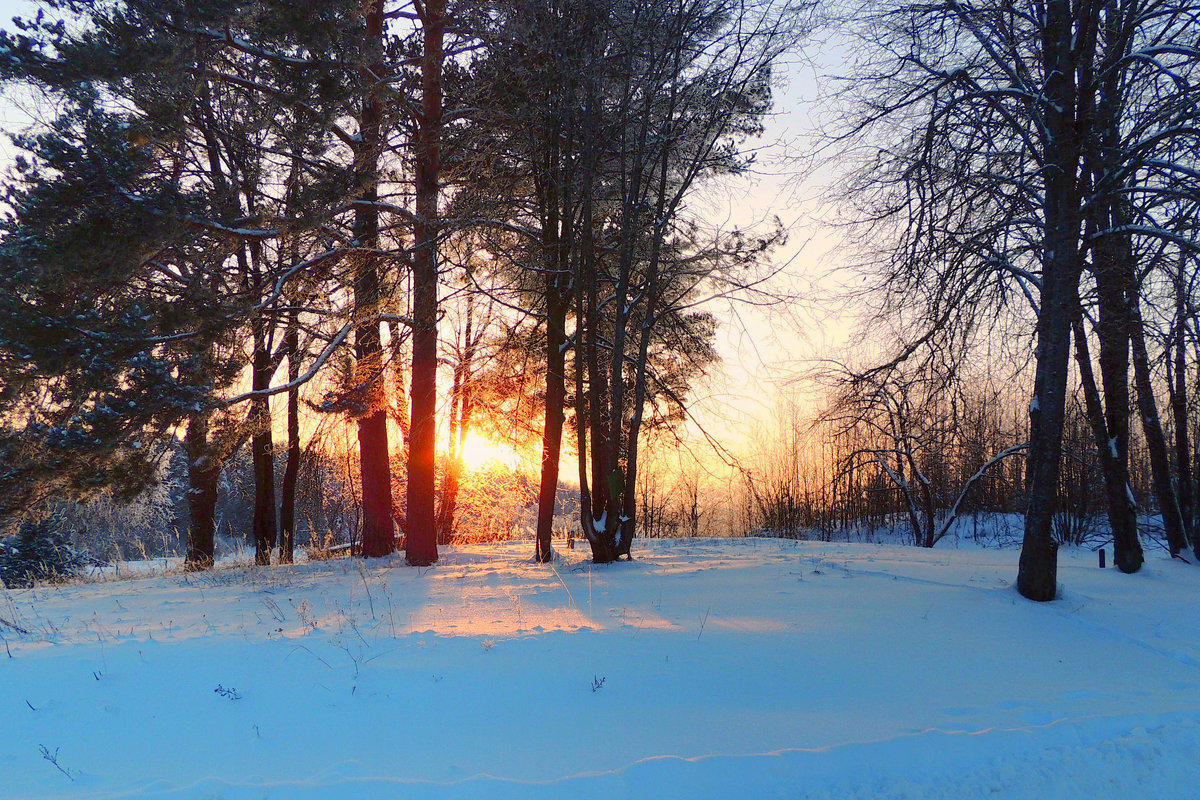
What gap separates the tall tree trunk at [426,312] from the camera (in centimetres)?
991

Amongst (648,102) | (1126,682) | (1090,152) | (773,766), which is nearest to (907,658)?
(1126,682)

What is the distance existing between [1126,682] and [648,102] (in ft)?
26.9

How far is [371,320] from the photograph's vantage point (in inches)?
420

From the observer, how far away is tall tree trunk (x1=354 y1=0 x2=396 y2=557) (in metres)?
9.68

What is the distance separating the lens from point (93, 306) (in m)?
9.32

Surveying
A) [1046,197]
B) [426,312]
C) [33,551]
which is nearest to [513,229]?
[426,312]

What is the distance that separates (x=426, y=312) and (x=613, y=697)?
23.8 feet

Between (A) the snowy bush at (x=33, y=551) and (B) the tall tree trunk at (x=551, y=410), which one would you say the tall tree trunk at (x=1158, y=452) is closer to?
(B) the tall tree trunk at (x=551, y=410)

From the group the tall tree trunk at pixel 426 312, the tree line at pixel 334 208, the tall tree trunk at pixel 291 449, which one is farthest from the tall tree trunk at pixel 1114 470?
the tall tree trunk at pixel 291 449

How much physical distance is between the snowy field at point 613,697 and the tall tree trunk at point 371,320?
4.99 m

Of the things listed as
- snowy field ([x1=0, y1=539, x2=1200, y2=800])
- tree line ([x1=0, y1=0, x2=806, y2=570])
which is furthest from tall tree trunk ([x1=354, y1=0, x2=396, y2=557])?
snowy field ([x1=0, y1=539, x2=1200, y2=800])

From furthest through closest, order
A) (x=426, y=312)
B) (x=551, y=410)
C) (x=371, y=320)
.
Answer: (x=371, y=320)
(x=551, y=410)
(x=426, y=312)

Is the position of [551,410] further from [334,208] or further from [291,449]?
[291,449]

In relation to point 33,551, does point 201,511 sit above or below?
above
